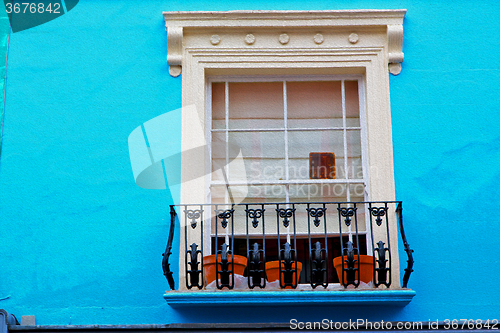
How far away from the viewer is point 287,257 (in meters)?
5.18

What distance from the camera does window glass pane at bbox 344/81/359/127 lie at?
6160 millimetres

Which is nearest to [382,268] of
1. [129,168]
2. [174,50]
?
[129,168]

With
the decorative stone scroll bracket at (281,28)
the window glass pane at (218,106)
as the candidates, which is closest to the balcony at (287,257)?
the window glass pane at (218,106)

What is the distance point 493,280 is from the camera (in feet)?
17.9

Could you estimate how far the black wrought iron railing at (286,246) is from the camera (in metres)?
5.20

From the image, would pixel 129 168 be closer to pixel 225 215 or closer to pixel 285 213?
pixel 225 215

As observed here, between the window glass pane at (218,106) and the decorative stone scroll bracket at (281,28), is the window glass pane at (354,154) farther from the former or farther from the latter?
the window glass pane at (218,106)

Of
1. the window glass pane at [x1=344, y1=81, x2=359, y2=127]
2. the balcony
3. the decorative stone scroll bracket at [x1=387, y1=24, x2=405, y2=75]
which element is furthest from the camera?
the window glass pane at [x1=344, y1=81, x2=359, y2=127]

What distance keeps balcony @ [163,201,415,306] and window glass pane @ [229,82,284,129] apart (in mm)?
878

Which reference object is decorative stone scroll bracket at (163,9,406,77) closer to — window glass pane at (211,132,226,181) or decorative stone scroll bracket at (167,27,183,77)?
decorative stone scroll bracket at (167,27,183,77)

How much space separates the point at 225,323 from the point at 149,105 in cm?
219

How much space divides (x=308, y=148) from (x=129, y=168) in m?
1.76

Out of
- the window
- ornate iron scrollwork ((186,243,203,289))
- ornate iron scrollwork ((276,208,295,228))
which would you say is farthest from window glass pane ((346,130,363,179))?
ornate iron scrollwork ((186,243,203,289))

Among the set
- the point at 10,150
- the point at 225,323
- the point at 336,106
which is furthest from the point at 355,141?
the point at 10,150
